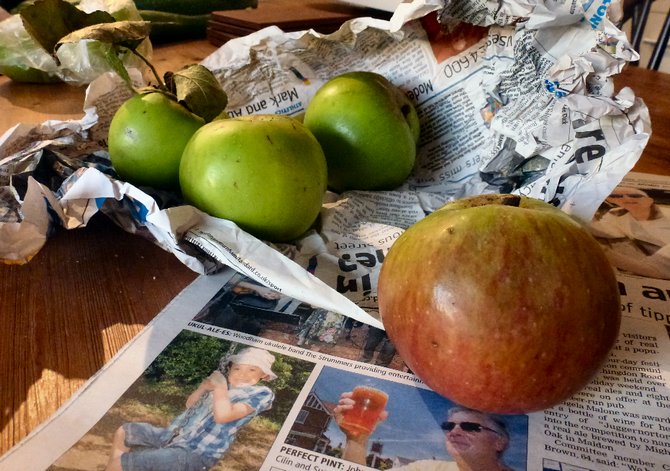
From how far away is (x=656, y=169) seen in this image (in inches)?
27.9

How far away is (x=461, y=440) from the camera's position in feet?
1.08

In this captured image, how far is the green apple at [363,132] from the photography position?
59 centimetres

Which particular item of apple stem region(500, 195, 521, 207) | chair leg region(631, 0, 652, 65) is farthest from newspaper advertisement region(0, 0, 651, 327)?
chair leg region(631, 0, 652, 65)

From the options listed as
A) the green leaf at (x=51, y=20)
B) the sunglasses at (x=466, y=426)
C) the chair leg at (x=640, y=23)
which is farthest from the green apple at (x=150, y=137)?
the chair leg at (x=640, y=23)

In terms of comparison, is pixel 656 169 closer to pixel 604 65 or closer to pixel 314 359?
pixel 604 65

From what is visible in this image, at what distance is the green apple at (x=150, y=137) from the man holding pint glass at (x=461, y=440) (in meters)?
0.30

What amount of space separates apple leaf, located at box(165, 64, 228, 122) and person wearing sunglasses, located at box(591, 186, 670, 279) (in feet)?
1.33

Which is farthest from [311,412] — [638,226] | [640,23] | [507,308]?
Result: [640,23]

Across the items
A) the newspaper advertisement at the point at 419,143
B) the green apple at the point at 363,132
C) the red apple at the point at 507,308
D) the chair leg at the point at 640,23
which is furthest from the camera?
the chair leg at the point at 640,23

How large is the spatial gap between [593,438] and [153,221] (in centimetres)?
36

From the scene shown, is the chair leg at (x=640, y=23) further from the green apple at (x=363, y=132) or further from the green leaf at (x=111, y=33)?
the green leaf at (x=111, y=33)

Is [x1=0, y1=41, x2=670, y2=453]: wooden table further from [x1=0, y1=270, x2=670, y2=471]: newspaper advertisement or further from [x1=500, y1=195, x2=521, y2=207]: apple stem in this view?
[x1=500, y1=195, x2=521, y2=207]: apple stem

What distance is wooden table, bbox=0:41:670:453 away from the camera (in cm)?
35

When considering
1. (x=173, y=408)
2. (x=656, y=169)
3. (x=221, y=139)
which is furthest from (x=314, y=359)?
(x=656, y=169)
